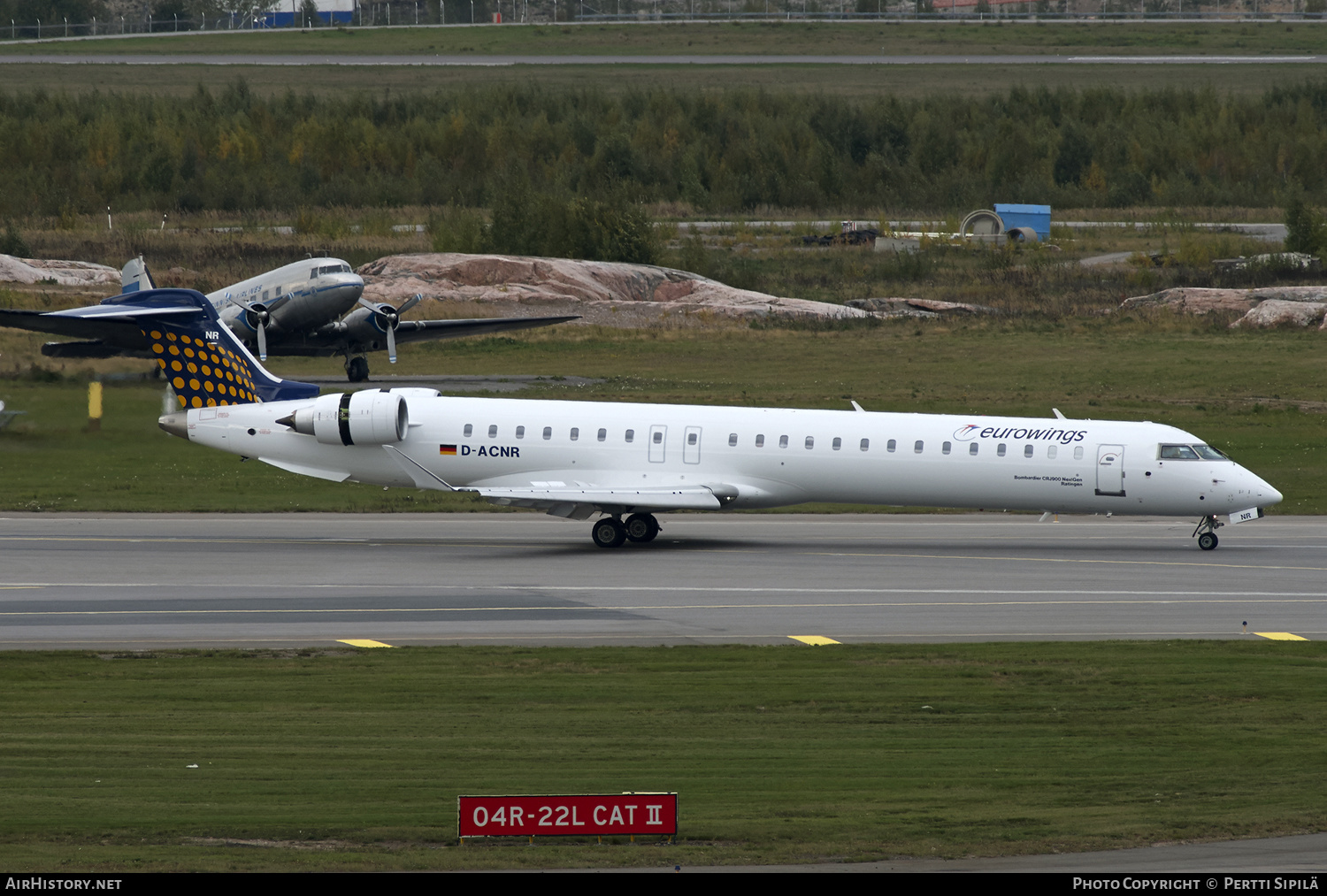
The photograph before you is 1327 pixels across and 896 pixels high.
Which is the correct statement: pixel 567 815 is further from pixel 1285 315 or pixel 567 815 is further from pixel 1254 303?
pixel 1254 303

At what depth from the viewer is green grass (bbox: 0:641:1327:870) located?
47.0 ft

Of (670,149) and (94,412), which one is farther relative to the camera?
(670,149)

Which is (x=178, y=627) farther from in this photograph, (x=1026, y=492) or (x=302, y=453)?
(x=1026, y=492)

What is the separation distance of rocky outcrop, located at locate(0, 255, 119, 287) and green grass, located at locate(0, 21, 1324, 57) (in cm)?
8974

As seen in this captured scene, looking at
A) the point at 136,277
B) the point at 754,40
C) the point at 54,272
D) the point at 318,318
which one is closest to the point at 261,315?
the point at 318,318

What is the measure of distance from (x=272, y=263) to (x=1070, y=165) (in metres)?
68.6

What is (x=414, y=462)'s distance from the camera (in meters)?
34.7

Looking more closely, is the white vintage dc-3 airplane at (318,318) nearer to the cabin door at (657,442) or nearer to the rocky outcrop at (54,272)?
the rocky outcrop at (54,272)

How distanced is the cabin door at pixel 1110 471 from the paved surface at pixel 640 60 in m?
125

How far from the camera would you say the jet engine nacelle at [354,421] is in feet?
112

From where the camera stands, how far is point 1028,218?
328ft

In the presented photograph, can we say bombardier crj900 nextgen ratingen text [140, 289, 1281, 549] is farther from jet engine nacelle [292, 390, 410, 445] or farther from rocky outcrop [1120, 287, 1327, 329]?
rocky outcrop [1120, 287, 1327, 329]

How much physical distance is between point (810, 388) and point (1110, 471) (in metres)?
23.7

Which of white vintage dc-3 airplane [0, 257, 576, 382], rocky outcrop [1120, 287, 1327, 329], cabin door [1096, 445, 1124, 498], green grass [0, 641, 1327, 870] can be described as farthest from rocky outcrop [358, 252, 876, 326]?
green grass [0, 641, 1327, 870]
